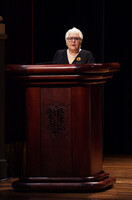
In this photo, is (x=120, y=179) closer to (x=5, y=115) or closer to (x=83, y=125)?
(x=83, y=125)

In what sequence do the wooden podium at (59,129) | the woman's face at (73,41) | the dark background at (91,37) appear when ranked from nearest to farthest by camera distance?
1. the wooden podium at (59,129)
2. the woman's face at (73,41)
3. the dark background at (91,37)

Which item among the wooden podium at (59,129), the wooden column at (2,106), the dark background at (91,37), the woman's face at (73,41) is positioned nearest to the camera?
the wooden podium at (59,129)

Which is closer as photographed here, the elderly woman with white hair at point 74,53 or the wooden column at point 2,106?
the elderly woman with white hair at point 74,53

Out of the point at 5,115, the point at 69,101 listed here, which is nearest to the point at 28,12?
the point at 5,115

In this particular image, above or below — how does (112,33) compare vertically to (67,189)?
above

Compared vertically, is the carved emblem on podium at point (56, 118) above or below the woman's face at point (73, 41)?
below

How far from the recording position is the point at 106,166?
202 inches

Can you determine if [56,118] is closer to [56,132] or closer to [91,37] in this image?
[56,132]

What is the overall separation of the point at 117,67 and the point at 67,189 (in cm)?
96

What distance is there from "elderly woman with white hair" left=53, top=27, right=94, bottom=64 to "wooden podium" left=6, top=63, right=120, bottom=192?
0.34m

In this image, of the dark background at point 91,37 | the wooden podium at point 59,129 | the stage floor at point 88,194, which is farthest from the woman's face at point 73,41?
the stage floor at point 88,194

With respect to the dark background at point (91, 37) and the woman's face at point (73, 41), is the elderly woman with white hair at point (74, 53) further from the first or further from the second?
the dark background at point (91, 37)

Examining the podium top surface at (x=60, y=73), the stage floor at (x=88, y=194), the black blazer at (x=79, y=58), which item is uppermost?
the black blazer at (x=79, y=58)

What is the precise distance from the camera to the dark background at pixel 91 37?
4.63m
